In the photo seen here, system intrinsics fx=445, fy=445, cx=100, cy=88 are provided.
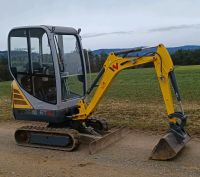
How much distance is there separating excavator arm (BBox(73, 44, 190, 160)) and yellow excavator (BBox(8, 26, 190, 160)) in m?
0.02

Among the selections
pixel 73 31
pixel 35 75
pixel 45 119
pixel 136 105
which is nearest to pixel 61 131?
pixel 45 119

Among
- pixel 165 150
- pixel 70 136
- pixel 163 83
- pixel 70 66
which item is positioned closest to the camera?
pixel 165 150

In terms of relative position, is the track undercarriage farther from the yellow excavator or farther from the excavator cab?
the excavator cab

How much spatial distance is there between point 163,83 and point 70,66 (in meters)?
2.52

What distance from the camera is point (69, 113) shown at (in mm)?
10125

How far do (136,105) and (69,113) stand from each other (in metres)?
6.48

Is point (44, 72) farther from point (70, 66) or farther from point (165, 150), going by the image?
point (165, 150)

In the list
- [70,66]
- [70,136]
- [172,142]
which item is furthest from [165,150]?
[70,66]

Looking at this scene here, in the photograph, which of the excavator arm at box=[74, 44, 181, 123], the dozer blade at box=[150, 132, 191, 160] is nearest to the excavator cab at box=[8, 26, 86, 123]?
the excavator arm at box=[74, 44, 181, 123]

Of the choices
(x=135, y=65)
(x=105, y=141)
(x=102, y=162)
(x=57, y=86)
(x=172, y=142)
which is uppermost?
(x=135, y=65)

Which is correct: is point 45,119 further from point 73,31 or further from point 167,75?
point 167,75

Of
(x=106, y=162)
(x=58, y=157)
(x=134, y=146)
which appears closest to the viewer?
(x=106, y=162)

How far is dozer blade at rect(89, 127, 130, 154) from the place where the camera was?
9.16 meters

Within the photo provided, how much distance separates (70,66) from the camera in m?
10.3
